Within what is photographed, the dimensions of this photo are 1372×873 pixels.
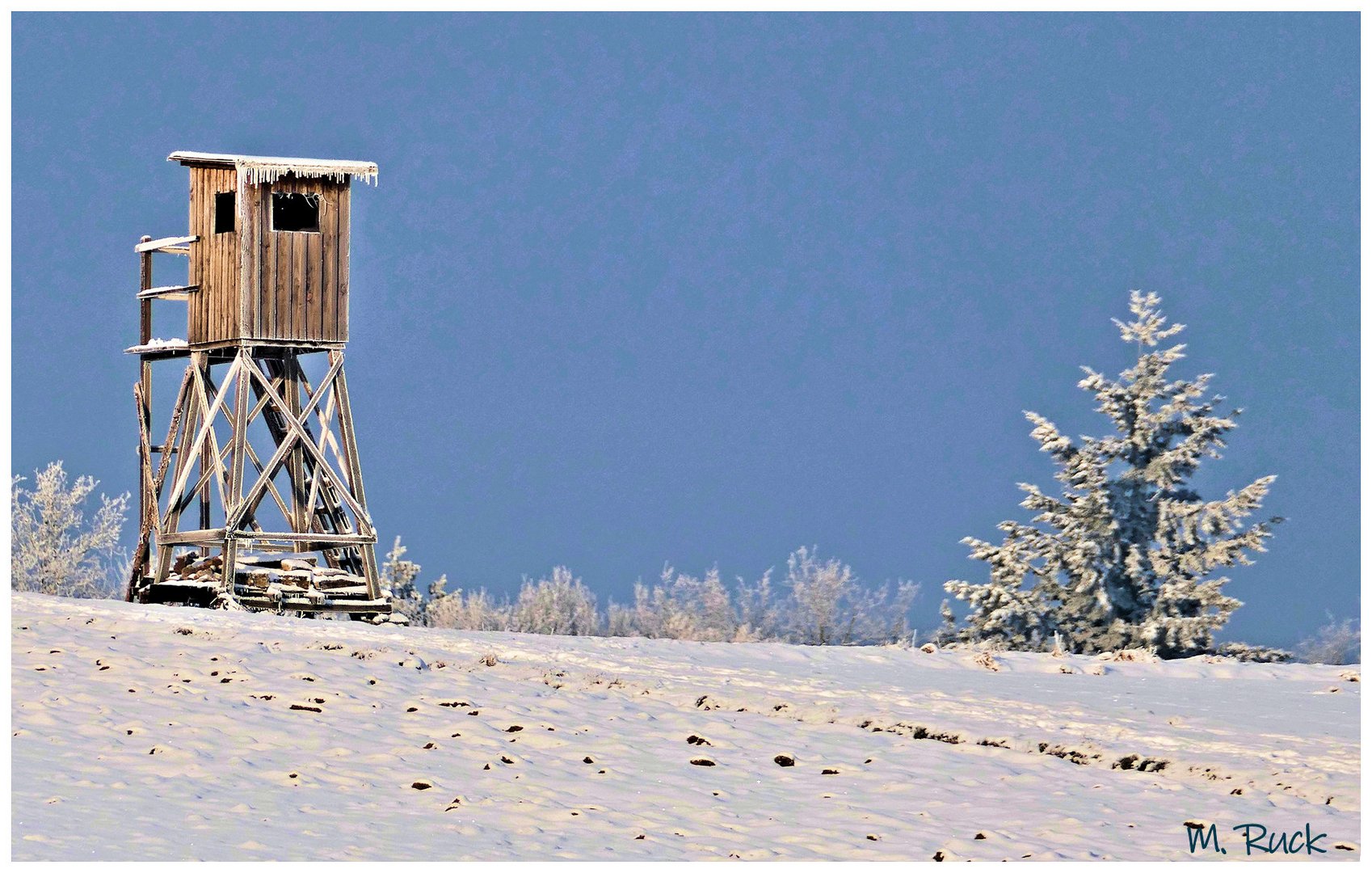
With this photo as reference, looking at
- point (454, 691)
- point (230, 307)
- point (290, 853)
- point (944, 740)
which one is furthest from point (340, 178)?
point (290, 853)

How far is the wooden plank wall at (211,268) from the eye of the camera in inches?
1200

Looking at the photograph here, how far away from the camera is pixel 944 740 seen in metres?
19.0

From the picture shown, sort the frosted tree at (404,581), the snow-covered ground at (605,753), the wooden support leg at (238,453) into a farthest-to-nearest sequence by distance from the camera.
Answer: the frosted tree at (404,581), the wooden support leg at (238,453), the snow-covered ground at (605,753)

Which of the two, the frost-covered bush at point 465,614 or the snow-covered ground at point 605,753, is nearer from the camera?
the snow-covered ground at point 605,753

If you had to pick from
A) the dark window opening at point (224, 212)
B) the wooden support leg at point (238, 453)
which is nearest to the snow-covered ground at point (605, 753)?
the wooden support leg at point (238, 453)

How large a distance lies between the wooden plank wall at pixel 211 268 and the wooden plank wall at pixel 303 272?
1.38ft

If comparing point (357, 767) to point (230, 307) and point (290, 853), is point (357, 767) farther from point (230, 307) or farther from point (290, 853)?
point (230, 307)

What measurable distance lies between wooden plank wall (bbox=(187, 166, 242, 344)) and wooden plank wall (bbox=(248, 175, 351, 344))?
1.38 ft

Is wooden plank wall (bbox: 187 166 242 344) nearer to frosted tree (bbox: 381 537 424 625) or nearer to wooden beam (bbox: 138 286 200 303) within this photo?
wooden beam (bbox: 138 286 200 303)

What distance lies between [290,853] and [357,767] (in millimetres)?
3079

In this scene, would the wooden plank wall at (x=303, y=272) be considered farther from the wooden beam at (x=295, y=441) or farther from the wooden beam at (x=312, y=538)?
the wooden beam at (x=312, y=538)

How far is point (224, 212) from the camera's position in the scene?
31234mm

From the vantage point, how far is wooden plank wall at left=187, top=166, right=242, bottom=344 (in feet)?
100

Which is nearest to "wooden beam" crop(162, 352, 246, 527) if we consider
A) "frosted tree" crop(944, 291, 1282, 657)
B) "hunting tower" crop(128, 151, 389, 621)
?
"hunting tower" crop(128, 151, 389, 621)
